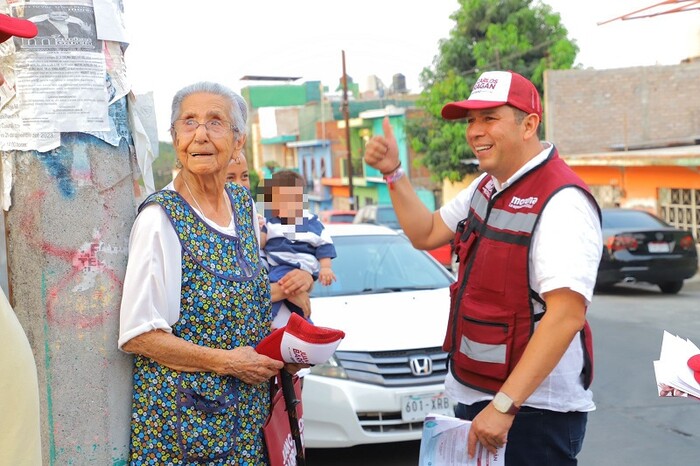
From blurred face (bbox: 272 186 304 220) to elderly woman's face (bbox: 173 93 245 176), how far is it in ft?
4.84

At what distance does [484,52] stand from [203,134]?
99.4ft

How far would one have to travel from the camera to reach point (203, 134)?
2916 millimetres

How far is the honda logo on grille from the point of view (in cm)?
595

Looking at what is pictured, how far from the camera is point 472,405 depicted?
10.8 ft

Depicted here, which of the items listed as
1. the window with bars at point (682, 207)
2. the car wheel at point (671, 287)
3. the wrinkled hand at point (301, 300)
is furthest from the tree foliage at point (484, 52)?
the wrinkled hand at point (301, 300)

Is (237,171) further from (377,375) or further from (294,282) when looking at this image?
(377,375)

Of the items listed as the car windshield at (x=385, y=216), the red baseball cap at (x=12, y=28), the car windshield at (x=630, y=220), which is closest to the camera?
the red baseball cap at (x=12, y=28)

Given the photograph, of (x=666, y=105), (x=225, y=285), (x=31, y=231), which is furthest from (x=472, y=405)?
(x=666, y=105)

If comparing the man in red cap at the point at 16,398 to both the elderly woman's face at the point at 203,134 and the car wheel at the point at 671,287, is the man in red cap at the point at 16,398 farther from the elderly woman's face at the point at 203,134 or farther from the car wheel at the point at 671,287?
the car wheel at the point at 671,287

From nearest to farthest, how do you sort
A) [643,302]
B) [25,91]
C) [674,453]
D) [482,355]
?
1. [25,91]
2. [482,355]
3. [674,453]
4. [643,302]

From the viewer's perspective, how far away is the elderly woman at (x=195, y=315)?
105 inches

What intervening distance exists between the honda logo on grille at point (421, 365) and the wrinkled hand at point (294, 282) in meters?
2.15

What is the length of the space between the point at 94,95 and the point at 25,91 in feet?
0.65

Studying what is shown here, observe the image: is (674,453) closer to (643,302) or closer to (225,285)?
(225,285)
